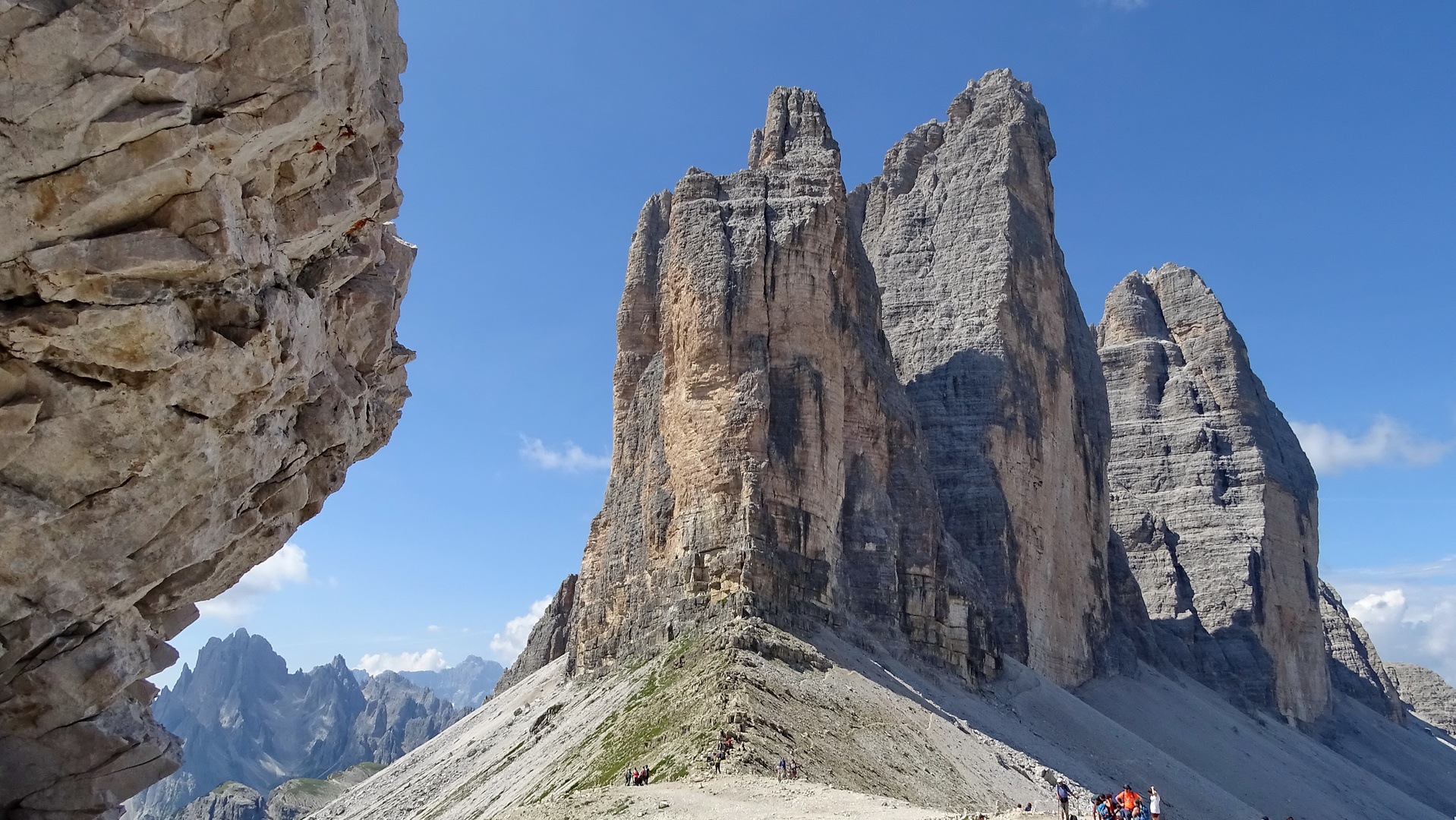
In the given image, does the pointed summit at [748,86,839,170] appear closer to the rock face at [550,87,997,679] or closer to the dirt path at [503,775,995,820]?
the rock face at [550,87,997,679]

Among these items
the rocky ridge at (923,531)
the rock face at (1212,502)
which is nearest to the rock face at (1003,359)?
the rocky ridge at (923,531)

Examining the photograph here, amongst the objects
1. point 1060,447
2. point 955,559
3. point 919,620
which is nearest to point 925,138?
point 1060,447

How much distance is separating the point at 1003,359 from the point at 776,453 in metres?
28.8

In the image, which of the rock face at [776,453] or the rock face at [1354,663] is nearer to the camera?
the rock face at [776,453]

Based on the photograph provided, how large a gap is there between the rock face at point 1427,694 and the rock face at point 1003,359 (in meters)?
66.1

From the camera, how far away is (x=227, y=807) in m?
128

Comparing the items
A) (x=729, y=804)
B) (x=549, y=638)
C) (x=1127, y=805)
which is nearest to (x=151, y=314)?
(x=729, y=804)

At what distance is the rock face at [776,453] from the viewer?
44.5m

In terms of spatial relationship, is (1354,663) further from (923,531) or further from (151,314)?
(151,314)

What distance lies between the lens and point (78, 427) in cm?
1330

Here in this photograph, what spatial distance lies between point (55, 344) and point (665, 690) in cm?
2760

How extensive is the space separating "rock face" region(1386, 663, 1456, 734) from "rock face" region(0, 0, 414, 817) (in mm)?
133479

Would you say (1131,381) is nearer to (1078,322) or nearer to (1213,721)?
(1078,322)

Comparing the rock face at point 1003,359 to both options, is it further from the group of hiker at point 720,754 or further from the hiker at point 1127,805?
the hiker at point 1127,805
